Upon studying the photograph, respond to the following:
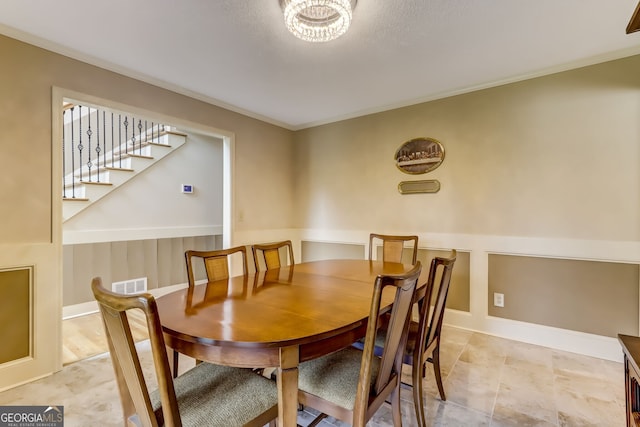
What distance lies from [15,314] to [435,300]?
275 cm

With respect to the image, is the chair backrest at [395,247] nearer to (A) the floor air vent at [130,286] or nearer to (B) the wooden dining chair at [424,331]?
(B) the wooden dining chair at [424,331]

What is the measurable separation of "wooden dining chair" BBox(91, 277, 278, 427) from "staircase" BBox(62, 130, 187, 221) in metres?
2.99

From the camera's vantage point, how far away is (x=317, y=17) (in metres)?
1.71

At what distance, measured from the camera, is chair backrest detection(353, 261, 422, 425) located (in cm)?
109

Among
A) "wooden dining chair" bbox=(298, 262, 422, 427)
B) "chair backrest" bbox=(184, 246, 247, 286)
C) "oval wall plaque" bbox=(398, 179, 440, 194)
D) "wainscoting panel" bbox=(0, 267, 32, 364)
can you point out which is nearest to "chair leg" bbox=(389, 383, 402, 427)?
"wooden dining chair" bbox=(298, 262, 422, 427)

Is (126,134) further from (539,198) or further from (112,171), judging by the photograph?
(539,198)

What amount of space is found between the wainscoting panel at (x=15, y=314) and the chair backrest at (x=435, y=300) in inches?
102

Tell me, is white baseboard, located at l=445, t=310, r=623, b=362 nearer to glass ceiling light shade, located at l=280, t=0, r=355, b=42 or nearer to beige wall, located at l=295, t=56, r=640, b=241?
beige wall, located at l=295, t=56, r=640, b=241

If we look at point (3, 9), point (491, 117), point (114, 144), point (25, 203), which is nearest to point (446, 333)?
point (491, 117)

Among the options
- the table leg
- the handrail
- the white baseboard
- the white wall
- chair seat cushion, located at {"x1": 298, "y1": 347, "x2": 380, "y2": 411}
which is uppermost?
the handrail

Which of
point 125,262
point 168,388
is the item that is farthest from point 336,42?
point 125,262

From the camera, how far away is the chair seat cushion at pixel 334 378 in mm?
1221

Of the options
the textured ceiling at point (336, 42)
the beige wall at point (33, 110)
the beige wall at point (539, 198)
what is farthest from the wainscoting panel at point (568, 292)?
the beige wall at point (33, 110)

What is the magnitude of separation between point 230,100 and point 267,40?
129 cm
